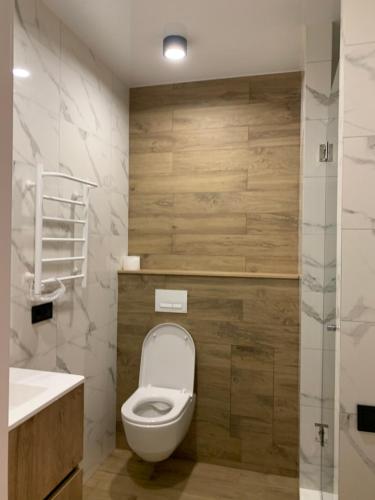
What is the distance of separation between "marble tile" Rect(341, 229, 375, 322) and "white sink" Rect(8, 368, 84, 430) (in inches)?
42.8

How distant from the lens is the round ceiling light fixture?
209 cm

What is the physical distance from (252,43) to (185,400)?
2.26m

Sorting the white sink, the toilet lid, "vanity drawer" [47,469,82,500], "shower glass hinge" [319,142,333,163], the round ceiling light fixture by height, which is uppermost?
the round ceiling light fixture

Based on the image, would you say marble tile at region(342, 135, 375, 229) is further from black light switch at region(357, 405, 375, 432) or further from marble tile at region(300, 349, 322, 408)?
marble tile at region(300, 349, 322, 408)

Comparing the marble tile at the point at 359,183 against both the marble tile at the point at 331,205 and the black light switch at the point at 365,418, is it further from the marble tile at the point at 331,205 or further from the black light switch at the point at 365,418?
the black light switch at the point at 365,418

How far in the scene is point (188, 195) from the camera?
270 centimetres

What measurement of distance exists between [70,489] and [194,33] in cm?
235

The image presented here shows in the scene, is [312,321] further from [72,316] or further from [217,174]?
[72,316]

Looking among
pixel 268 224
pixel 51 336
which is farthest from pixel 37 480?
pixel 268 224

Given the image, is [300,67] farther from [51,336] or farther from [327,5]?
[51,336]

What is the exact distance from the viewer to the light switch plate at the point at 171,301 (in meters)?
2.52

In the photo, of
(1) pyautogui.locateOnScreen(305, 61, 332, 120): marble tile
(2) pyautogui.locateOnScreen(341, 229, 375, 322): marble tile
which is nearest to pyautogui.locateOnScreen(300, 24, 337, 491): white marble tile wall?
(1) pyautogui.locateOnScreen(305, 61, 332, 120): marble tile

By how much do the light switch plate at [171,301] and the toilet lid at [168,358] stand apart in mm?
113

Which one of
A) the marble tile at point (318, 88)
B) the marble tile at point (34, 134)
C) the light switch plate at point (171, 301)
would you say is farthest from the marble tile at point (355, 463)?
the marble tile at point (34, 134)
